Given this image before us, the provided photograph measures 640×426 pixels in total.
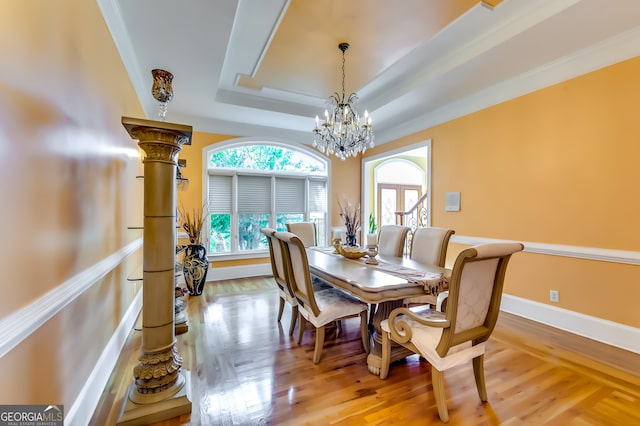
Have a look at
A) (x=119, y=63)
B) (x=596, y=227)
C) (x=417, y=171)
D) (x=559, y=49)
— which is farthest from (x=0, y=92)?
(x=417, y=171)

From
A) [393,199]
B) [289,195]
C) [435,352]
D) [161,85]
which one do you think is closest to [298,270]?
[435,352]

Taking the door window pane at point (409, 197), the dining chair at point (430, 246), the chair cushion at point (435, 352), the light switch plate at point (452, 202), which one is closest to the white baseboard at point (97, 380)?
the chair cushion at point (435, 352)

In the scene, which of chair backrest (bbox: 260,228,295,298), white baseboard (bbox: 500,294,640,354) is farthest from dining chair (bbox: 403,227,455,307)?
white baseboard (bbox: 500,294,640,354)

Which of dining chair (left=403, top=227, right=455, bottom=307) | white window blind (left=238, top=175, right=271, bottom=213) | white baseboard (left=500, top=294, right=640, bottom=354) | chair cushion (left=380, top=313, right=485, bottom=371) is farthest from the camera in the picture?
white window blind (left=238, top=175, right=271, bottom=213)

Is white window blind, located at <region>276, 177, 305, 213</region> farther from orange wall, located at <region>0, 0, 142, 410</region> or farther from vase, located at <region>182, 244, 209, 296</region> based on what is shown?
orange wall, located at <region>0, 0, 142, 410</region>

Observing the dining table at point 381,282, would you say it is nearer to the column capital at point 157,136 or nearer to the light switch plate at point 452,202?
the column capital at point 157,136

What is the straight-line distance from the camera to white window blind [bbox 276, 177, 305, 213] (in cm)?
571

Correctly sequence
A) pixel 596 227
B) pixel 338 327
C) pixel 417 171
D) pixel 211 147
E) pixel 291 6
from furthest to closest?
pixel 417 171 < pixel 211 147 < pixel 338 327 < pixel 596 227 < pixel 291 6

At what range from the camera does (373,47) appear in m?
3.01

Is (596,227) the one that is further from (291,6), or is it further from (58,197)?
(58,197)

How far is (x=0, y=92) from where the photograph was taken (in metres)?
0.97

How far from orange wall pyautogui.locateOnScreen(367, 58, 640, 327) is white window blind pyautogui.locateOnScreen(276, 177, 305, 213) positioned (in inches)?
123

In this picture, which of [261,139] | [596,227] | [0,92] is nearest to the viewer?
[0,92]

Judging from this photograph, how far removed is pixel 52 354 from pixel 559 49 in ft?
15.0
